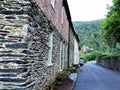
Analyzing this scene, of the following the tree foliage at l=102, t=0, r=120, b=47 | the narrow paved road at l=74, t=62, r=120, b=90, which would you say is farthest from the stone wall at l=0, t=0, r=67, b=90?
Result: the tree foliage at l=102, t=0, r=120, b=47

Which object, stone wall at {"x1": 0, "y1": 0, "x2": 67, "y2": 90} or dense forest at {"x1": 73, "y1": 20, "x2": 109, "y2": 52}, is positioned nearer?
stone wall at {"x1": 0, "y1": 0, "x2": 67, "y2": 90}

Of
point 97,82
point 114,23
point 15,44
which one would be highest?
point 114,23

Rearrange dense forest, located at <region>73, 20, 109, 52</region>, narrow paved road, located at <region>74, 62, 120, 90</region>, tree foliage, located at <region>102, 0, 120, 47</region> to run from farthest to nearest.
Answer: dense forest, located at <region>73, 20, 109, 52</region>, tree foliage, located at <region>102, 0, 120, 47</region>, narrow paved road, located at <region>74, 62, 120, 90</region>

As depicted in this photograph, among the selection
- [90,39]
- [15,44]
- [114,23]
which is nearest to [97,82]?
[15,44]

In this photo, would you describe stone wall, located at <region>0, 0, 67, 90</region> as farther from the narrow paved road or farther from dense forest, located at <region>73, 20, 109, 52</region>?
dense forest, located at <region>73, 20, 109, 52</region>

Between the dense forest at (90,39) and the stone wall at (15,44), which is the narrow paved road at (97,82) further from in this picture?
the dense forest at (90,39)

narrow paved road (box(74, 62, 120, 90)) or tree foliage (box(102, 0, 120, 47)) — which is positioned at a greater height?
tree foliage (box(102, 0, 120, 47))

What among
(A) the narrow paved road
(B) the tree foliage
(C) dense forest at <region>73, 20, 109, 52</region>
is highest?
(C) dense forest at <region>73, 20, 109, 52</region>

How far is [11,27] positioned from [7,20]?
24 centimetres

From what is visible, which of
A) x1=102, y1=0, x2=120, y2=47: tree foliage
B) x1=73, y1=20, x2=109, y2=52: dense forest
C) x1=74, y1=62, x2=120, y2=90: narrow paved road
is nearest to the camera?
x1=74, y1=62, x2=120, y2=90: narrow paved road

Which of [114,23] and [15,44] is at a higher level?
[114,23]

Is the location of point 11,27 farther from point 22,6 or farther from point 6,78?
point 6,78

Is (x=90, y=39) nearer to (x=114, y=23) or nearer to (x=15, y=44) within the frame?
(x=114, y=23)

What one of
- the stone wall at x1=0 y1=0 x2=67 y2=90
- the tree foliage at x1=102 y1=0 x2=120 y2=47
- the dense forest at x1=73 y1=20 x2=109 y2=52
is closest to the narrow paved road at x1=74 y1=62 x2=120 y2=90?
the stone wall at x1=0 y1=0 x2=67 y2=90
